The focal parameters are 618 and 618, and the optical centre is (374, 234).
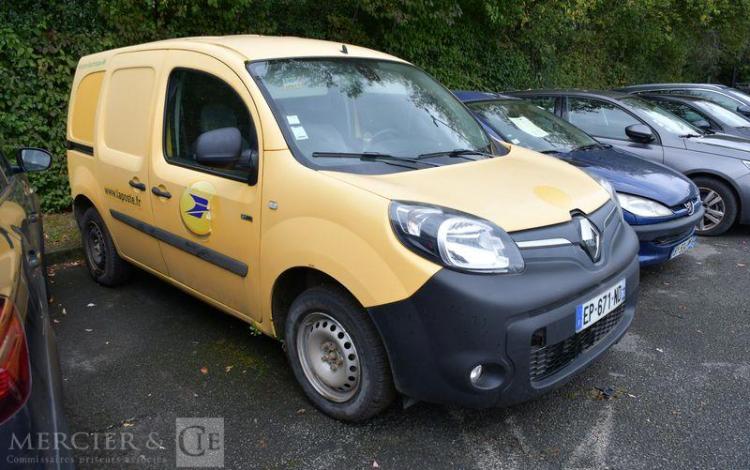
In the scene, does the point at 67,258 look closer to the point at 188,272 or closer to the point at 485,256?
the point at 188,272

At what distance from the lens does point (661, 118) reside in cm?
682

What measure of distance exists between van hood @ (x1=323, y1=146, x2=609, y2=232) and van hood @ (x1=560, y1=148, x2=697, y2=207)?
163 cm

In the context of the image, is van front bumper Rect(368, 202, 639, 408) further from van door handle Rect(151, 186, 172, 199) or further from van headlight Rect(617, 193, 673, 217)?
van headlight Rect(617, 193, 673, 217)

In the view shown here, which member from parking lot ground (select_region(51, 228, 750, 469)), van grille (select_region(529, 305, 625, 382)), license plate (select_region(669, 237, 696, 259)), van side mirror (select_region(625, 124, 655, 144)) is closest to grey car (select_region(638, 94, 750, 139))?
van side mirror (select_region(625, 124, 655, 144))

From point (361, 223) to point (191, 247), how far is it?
1381 mm

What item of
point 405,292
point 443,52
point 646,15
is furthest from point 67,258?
point 646,15

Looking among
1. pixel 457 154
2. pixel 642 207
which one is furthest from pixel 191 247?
pixel 642 207

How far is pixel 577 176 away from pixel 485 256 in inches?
48.4

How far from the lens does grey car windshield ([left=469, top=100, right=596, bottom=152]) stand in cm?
554

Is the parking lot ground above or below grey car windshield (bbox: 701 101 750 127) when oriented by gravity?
below

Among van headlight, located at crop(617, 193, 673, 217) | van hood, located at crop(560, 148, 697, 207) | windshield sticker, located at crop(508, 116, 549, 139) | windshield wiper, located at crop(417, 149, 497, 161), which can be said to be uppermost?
windshield wiper, located at crop(417, 149, 497, 161)

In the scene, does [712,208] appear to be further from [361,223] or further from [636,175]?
[361,223]

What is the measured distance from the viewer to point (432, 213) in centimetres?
259

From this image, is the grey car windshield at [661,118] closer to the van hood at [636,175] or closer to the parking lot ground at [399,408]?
the van hood at [636,175]
